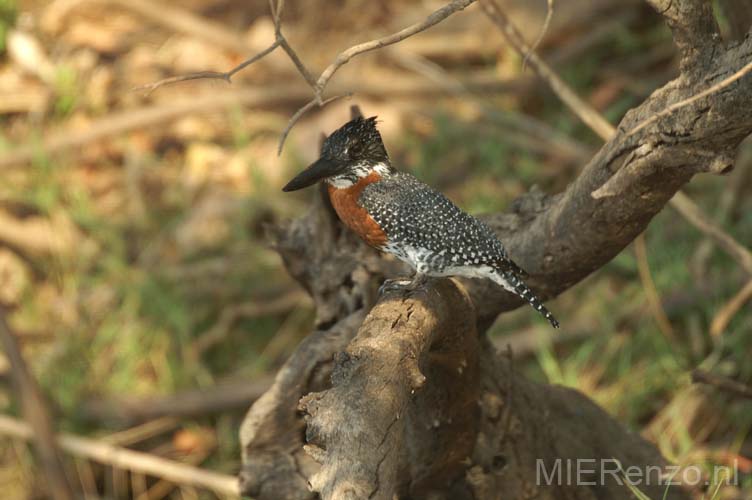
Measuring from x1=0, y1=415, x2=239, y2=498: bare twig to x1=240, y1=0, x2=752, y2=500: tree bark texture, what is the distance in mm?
1884

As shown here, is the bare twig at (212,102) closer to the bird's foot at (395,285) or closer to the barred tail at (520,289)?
the bird's foot at (395,285)

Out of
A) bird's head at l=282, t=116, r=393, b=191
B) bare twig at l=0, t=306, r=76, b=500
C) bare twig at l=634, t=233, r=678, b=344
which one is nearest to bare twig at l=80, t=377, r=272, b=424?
bare twig at l=0, t=306, r=76, b=500

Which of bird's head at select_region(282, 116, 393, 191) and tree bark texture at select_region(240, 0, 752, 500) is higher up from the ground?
bird's head at select_region(282, 116, 393, 191)

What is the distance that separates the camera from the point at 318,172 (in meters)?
2.78

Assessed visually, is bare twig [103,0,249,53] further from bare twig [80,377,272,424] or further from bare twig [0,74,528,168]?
bare twig [80,377,272,424]

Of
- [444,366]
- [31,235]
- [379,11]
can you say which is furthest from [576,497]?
[379,11]

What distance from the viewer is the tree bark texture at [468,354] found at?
6.40 feet

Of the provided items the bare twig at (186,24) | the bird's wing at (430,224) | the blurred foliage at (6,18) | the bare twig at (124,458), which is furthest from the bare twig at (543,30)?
the blurred foliage at (6,18)

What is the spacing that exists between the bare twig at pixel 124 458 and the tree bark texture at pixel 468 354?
6.18ft

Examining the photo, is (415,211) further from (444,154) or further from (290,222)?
(444,154)

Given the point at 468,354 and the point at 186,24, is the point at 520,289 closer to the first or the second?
the point at 468,354

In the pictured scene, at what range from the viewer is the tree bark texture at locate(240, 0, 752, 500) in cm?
195

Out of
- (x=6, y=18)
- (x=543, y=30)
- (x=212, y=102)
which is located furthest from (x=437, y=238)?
(x=6, y=18)

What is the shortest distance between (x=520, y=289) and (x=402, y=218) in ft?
1.31
